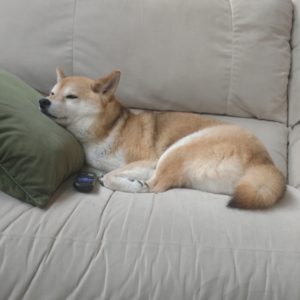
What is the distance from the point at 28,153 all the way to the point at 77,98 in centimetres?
38

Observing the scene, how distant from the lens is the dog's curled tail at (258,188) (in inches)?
43.9

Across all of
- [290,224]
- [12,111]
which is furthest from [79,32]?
[290,224]

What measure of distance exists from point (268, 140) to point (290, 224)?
0.58 meters

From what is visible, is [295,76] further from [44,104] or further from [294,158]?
[44,104]

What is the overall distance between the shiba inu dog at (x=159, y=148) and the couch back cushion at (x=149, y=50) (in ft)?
0.49

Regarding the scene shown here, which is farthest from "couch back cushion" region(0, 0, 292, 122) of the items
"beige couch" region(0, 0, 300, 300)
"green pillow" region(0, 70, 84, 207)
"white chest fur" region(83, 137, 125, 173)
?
"green pillow" region(0, 70, 84, 207)

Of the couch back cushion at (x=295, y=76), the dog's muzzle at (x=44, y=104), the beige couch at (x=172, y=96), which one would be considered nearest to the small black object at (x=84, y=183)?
the beige couch at (x=172, y=96)

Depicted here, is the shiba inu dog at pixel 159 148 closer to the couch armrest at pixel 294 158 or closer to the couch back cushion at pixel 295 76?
the couch armrest at pixel 294 158

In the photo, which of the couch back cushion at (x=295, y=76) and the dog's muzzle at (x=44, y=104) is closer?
the dog's muzzle at (x=44, y=104)

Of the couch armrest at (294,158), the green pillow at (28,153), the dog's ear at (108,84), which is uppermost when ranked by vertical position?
the dog's ear at (108,84)

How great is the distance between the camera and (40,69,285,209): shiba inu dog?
1235 millimetres

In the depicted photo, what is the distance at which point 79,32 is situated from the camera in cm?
165

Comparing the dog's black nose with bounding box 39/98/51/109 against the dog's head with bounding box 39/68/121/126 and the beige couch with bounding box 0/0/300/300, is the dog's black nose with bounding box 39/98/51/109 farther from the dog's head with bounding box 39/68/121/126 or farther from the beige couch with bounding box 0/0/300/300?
the beige couch with bounding box 0/0/300/300

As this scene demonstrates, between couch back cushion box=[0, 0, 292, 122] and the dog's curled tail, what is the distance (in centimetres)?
51
